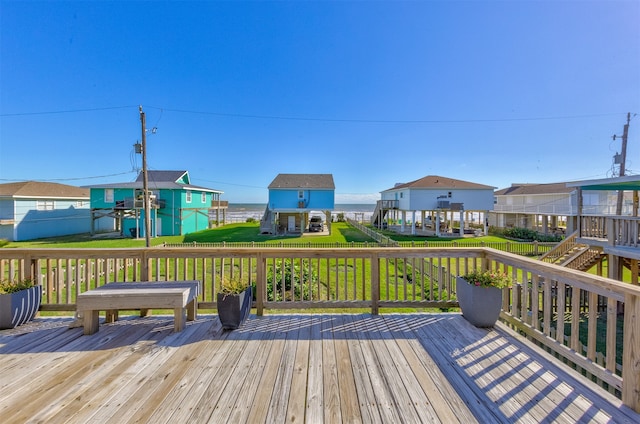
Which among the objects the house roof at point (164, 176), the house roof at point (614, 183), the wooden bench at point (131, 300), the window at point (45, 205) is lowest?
the wooden bench at point (131, 300)

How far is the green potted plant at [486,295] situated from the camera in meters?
2.93

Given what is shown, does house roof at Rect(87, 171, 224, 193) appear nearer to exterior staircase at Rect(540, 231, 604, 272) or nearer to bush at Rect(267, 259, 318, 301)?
bush at Rect(267, 259, 318, 301)

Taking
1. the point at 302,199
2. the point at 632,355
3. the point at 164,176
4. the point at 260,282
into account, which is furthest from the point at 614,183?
the point at 164,176

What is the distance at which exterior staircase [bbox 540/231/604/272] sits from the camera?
8750mm

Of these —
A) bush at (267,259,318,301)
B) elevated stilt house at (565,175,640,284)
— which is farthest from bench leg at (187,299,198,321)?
elevated stilt house at (565,175,640,284)

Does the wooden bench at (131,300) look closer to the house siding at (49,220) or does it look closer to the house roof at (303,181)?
the house roof at (303,181)

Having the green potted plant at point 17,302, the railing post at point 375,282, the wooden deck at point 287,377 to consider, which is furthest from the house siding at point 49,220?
the railing post at point 375,282

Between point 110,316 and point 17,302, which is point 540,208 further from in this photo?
point 17,302

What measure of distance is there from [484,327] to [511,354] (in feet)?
1.93

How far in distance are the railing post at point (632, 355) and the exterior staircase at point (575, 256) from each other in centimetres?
955

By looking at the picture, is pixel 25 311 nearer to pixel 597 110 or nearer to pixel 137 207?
pixel 137 207

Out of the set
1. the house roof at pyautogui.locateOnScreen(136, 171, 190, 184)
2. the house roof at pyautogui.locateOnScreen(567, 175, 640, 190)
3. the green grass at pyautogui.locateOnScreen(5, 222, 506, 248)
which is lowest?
the green grass at pyautogui.locateOnScreen(5, 222, 506, 248)

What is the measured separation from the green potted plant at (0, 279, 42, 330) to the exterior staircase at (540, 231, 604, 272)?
1367 cm

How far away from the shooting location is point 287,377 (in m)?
2.08
